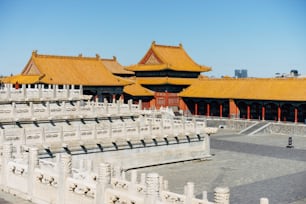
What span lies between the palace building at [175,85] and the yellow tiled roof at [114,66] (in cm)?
17

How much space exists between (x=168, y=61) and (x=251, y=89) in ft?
46.6

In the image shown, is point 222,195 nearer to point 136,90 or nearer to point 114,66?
point 136,90

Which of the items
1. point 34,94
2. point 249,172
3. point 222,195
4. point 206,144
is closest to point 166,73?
point 206,144

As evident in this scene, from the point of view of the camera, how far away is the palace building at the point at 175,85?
5143 centimetres

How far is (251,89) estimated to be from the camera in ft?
180

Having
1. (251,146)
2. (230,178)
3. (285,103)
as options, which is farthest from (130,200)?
(285,103)

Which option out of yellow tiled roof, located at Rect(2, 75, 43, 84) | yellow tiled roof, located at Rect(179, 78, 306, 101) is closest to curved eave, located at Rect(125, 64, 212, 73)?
yellow tiled roof, located at Rect(179, 78, 306, 101)

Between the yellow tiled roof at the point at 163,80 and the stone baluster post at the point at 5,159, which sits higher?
the yellow tiled roof at the point at 163,80

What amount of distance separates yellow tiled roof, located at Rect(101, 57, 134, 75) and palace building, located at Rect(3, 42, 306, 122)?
6.6 inches

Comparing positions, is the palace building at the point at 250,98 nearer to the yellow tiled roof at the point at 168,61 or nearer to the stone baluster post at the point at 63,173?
the yellow tiled roof at the point at 168,61

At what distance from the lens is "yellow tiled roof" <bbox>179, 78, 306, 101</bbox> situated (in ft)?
165

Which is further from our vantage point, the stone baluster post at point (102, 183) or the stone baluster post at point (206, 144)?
the stone baluster post at point (206, 144)

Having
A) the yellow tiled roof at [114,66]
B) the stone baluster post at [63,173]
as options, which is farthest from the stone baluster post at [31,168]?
the yellow tiled roof at [114,66]

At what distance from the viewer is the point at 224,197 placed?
10734 millimetres
